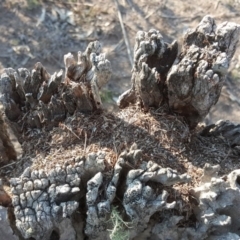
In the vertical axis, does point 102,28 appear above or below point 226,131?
above

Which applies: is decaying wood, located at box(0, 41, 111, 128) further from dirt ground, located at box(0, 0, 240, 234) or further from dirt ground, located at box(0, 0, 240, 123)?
dirt ground, located at box(0, 0, 240, 123)

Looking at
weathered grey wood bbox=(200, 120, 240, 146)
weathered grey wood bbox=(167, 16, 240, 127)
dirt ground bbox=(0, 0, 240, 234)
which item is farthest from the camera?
dirt ground bbox=(0, 0, 240, 234)

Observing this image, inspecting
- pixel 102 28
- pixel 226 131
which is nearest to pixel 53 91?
pixel 226 131

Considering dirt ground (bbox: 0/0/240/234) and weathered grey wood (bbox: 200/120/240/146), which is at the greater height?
dirt ground (bbox: 0/0/240/234)

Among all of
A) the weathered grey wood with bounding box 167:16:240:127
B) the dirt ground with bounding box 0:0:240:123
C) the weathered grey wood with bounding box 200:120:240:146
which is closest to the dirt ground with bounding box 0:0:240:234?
the dirt ground with bounding box 0:0:240:123

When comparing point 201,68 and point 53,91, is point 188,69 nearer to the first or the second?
point 201,68

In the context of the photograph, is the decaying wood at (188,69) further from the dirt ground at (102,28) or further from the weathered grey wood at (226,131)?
the dirt ground at (102,28)

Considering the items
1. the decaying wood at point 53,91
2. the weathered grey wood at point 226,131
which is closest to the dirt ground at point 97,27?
the weathered grey wood at point 226,131

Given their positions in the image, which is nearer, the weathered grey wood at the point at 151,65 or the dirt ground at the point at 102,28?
the weathered grey wood at the point at 151,65
